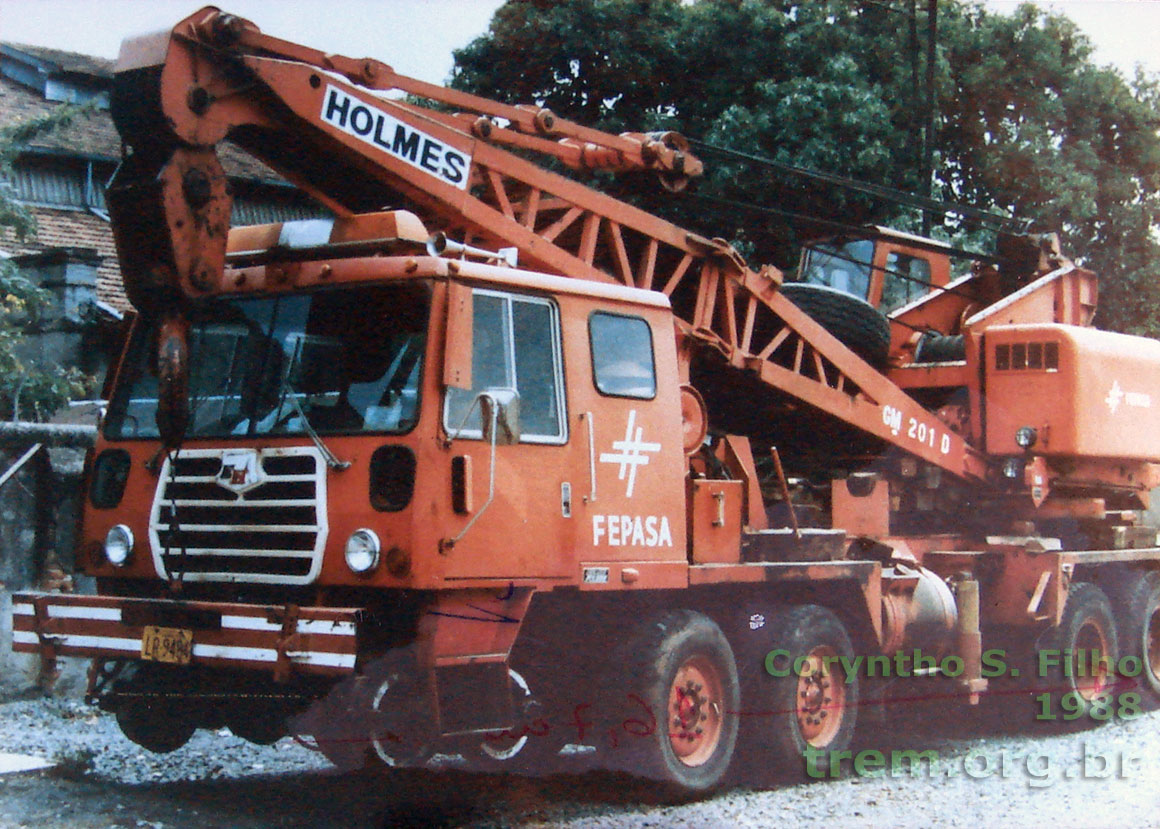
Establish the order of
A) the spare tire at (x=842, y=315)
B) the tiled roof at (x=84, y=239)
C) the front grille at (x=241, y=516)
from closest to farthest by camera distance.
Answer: the front grille at (x=241, y=516)
the spare tire at (x=842, y=315)
the tiled roof at (x=84, y=239)

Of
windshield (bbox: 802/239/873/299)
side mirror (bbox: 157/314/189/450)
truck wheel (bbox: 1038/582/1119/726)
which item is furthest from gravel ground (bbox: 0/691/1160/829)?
windshield (bbox: 802/239/873/299)

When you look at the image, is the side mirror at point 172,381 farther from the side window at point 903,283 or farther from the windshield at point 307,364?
the side window at point 903,283

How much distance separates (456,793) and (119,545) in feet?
7.32

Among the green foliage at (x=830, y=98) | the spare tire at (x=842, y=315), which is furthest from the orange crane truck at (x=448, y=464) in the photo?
Answer: the green foliage at (x=830, y=98)

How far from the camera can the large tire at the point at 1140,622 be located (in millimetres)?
12289

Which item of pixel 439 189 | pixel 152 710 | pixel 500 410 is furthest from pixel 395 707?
pixel 439 189

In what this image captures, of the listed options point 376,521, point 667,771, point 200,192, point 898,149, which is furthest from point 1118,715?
point 898,149

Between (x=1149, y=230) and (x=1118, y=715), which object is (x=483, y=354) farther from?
(x=1149, y=230)

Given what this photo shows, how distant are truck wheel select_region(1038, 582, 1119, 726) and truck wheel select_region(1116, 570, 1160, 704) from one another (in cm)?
20

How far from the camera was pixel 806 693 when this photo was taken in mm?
8883

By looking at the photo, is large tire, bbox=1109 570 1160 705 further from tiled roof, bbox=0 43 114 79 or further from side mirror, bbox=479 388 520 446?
tiled roof, bbox=0 43 114 79

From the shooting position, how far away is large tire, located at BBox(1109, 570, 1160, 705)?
40.3ft

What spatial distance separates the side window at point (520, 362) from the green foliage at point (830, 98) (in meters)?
10.2

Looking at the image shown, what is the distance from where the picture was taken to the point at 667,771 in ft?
25.0
